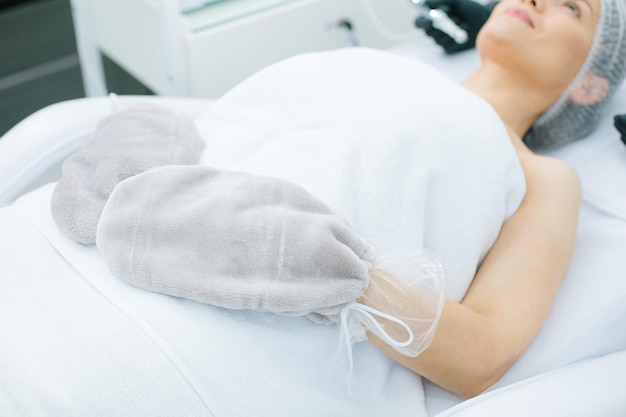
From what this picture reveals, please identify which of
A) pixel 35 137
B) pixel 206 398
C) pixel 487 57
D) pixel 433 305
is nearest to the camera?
pixel 206 398

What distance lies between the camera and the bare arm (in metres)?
1.00

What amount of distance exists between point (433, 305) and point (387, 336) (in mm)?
84

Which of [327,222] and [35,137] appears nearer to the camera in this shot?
[327,222]

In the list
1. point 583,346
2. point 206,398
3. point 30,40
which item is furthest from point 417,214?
point 30,40

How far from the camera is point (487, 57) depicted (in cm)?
146

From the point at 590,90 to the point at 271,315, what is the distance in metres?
0.86

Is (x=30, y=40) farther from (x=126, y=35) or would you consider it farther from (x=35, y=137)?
(x=35, y=137)

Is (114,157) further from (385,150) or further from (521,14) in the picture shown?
(521,14)

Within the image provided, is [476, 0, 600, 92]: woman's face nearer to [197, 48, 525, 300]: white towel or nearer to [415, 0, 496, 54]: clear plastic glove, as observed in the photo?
[197, 48, 525, 300]: white towel

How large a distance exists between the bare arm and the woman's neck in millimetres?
150


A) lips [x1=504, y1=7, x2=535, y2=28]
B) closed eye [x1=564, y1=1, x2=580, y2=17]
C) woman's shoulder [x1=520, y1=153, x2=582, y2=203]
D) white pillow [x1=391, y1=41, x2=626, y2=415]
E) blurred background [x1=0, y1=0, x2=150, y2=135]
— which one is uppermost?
closed eye [x1=564, y1=1, x2=580, y2=17]

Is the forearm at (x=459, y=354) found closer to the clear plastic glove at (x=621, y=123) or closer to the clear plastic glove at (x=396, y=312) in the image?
the clear plastic glove at (x=396, y=312)

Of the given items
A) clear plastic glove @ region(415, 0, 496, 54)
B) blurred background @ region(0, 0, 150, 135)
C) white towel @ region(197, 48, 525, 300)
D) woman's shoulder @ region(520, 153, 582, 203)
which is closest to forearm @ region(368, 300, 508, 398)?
white towel @ region(197, 48, 525, 300)

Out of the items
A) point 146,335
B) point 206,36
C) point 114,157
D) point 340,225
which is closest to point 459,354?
point 340,225
